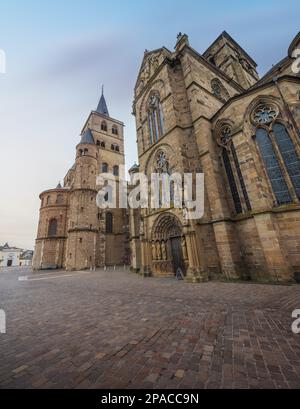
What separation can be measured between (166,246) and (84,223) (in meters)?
15.9

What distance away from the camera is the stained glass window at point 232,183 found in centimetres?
1017

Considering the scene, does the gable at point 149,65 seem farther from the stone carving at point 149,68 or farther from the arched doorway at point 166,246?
the arched doorway at point 166,246

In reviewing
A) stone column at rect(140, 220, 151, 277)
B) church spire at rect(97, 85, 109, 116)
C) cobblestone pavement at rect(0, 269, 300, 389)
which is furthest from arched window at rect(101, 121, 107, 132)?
cobblestone pavement at rect(0, 269, 300, 389)

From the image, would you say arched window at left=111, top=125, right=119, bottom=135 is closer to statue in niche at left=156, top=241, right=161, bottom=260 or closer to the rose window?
statue in niche at left=156, top=241, right=161, bottom=260

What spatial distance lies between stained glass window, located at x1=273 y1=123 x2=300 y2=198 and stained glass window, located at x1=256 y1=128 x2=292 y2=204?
35 cm

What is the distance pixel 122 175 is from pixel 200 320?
103ft

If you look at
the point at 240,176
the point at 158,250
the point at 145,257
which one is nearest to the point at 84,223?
the point at 145,257

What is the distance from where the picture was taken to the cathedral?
8.46 m

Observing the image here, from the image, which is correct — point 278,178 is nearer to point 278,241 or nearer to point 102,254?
point 278,241

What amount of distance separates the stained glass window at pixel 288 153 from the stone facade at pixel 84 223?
73.9 feet

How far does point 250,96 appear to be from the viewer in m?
10.2

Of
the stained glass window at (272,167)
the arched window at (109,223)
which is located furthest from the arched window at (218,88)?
the arched window at (109,223)

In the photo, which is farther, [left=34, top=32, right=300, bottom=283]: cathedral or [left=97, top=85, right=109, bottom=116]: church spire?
[left=97, top=85, right=109, bottom=116]: church spire
